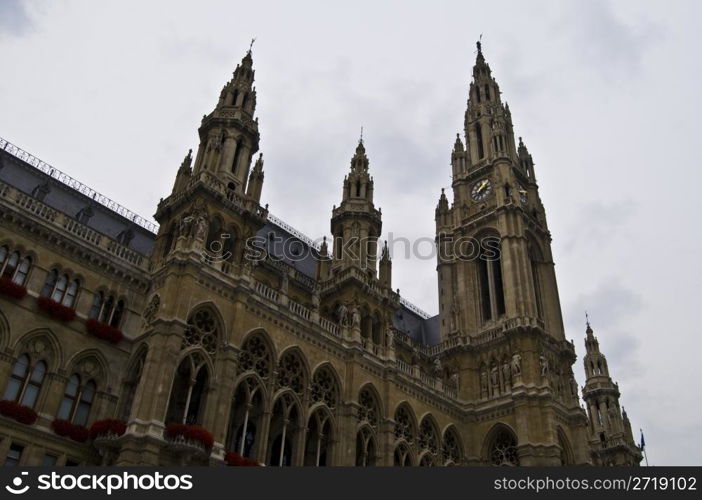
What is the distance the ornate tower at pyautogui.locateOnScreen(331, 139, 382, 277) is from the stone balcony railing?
52.9 feet

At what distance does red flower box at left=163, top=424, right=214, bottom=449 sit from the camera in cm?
2820

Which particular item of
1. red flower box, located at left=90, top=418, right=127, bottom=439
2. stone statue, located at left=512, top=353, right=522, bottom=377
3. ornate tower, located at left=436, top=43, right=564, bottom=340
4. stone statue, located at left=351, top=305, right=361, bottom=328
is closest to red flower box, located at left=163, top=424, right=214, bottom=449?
A: red flower box, located at left=90, top=418, right=127, bottom=439

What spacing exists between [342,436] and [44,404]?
51.8ft

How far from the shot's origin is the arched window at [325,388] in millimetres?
36828

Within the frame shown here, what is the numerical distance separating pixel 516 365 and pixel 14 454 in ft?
110

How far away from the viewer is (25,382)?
2812cm

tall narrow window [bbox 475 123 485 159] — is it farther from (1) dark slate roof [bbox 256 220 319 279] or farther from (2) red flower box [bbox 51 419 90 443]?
(2) red flower box [bbox 51 419 90 443]

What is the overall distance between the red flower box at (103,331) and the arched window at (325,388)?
11.1 metres

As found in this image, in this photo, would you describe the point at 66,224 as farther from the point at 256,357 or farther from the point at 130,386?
the point at 256,357

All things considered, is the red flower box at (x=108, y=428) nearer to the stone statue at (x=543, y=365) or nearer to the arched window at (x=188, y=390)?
the arched window at (x=188, y=390)

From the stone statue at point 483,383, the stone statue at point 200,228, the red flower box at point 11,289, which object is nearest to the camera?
the red flower box at point 11,289

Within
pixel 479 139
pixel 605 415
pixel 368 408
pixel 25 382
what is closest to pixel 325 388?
pixel 368 408

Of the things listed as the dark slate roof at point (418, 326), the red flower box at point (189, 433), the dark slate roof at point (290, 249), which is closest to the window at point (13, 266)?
the red flower box at point (189, 433)

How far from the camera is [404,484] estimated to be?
61.0ft
